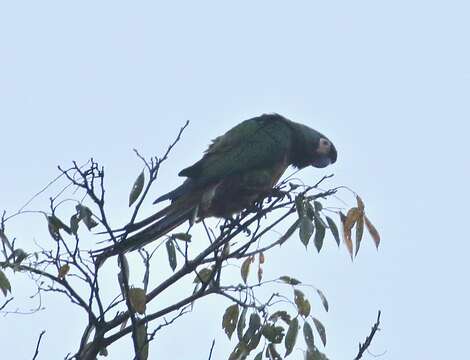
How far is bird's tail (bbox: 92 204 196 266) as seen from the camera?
3727 millimetres

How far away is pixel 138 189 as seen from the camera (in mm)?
3578

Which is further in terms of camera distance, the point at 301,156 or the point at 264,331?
the point at 301,156

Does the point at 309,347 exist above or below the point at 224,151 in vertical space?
below

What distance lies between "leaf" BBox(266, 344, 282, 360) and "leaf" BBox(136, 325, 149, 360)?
23.5 inches

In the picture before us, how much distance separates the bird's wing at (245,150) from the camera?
569 centimetres

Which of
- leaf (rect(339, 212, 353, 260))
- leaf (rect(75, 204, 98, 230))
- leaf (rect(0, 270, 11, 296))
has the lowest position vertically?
leaf (rect(339, 212, 353, 260))

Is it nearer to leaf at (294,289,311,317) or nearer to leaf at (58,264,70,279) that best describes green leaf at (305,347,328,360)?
leaf at (294,289,311,317)

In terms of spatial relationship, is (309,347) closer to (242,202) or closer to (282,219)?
(282,219)

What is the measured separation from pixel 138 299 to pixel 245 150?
101 inches

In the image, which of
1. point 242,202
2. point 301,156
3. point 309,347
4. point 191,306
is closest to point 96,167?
point 191,306

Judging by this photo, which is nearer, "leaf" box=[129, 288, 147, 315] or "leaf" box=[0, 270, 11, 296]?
"leaf" box=[129, 288, 147, 315]

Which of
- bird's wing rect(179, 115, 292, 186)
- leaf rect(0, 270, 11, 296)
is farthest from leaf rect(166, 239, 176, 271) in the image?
bird's wing rect(179, 115, 292, 186)

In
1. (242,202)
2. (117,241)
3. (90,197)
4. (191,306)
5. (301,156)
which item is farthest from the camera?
(301,156)

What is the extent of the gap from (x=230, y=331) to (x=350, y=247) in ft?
2.33
